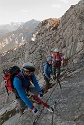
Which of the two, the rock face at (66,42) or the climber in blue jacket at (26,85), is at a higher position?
the climber in blue jacket at (26,85)

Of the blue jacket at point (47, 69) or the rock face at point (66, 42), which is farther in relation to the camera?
the blue jacket at point (47, 69)

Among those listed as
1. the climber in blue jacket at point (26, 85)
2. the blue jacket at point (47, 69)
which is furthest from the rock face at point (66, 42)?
the blue jacket at point (47, 69)

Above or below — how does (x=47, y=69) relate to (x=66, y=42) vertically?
above

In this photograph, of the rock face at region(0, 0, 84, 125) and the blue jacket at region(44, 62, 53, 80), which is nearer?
the rock face at region(0, 0, 84, 125)

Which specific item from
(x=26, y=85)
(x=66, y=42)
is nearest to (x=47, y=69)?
(x=26, y=85)

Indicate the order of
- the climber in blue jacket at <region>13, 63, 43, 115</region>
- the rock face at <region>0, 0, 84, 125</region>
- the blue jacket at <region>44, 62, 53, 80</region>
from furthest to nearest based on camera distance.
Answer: the blue jacket at <region>44, 62, 53, 80</region> < the rock face at <region>0, 0, 84, 125</region> < the climber in blue jacket at <region>13, 63, 43, 115</region>

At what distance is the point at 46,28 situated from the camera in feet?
218

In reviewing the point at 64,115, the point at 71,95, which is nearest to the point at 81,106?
the point at 64,115

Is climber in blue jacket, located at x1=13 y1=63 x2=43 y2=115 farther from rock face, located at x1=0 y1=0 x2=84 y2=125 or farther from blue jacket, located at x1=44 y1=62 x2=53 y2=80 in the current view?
blue jacket, located at x1=44 y1=62 x2=53 y2=80

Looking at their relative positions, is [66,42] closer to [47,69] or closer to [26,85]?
[47,69]

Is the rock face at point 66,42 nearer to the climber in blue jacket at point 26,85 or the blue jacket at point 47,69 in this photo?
the climber in blue jacket at point 26,85

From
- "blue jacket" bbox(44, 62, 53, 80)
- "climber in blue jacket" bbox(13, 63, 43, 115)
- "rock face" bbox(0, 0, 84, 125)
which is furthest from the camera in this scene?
"blue jacket" bbox(44, 62, 53, 80)

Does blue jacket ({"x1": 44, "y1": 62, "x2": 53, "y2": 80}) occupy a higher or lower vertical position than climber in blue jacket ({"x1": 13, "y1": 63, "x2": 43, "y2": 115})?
lower

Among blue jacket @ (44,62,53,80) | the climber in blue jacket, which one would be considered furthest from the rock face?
blue jacket @ (44,62,53,80)
